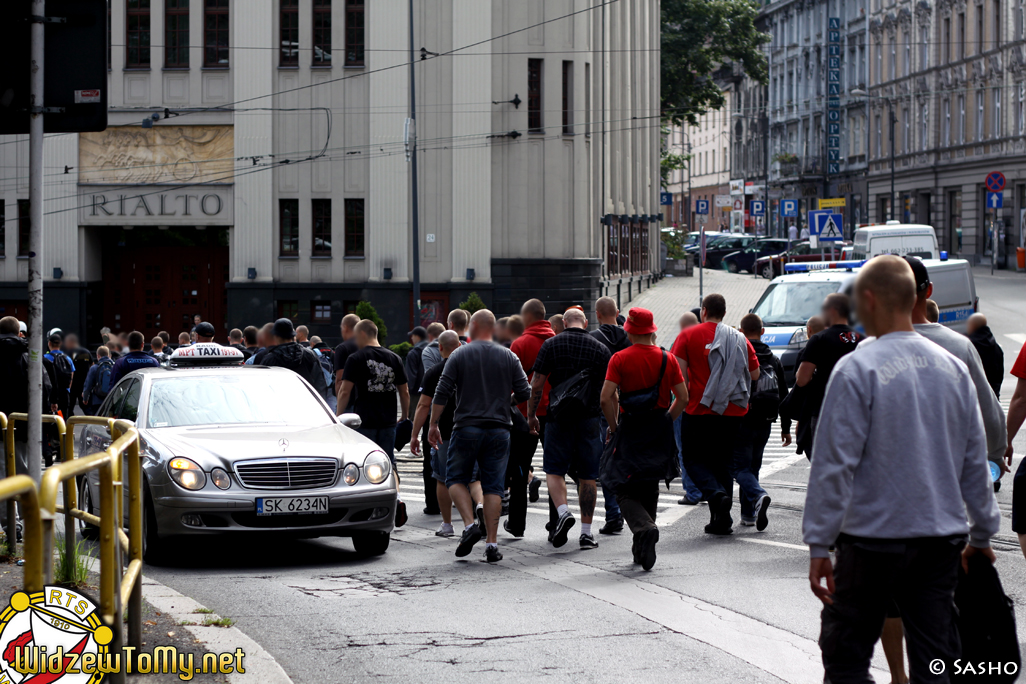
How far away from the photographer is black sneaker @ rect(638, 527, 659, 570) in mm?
8867

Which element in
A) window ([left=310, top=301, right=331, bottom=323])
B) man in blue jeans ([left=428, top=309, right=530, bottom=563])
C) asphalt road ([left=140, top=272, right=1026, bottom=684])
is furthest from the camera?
window ([left=310, top=301, right=331, bottom=323])

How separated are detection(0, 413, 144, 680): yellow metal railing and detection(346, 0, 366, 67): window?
30.4 meters

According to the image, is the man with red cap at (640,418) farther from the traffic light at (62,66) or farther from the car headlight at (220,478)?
the traffic light at (62,66)

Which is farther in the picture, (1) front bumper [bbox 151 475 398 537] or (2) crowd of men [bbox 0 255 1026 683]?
(1) front bumper [bbox 151 475 398 537]

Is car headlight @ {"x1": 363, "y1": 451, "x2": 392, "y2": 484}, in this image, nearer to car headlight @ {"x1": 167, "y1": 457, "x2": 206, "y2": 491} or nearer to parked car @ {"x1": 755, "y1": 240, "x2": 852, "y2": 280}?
car headlight @ {"x1": 167, "y1": 457, "x2": 206, "y2": 491}

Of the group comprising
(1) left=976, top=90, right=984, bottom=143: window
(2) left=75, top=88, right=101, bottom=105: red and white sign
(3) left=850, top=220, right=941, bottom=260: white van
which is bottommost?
(2) left=75, top=88, right=101, bottom=105: red and white sign

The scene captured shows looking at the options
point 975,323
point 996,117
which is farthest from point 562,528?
point 996,117

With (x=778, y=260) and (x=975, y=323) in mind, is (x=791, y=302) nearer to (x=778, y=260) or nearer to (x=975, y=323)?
(x=975, y=323)

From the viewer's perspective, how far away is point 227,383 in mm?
10547

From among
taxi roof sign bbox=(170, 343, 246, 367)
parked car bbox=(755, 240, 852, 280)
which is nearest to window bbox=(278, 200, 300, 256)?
parked car bbox=(755, 240, 852, 280)

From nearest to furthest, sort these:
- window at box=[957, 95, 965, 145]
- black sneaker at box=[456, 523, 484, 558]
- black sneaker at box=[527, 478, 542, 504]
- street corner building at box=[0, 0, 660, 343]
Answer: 1. black sneaker at box=[456, 523, 484, 558]
2. black sneaker at box=[527, 478, 542, 504]
3. street corner building at box=[0, 0, 660, 343]
4. window at box=[957, 95, 965, 145]

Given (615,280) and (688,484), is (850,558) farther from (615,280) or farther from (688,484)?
(615,280)

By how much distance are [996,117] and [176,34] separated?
124 ft

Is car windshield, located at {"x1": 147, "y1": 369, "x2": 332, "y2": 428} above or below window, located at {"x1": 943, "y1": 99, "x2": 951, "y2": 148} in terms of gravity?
below
